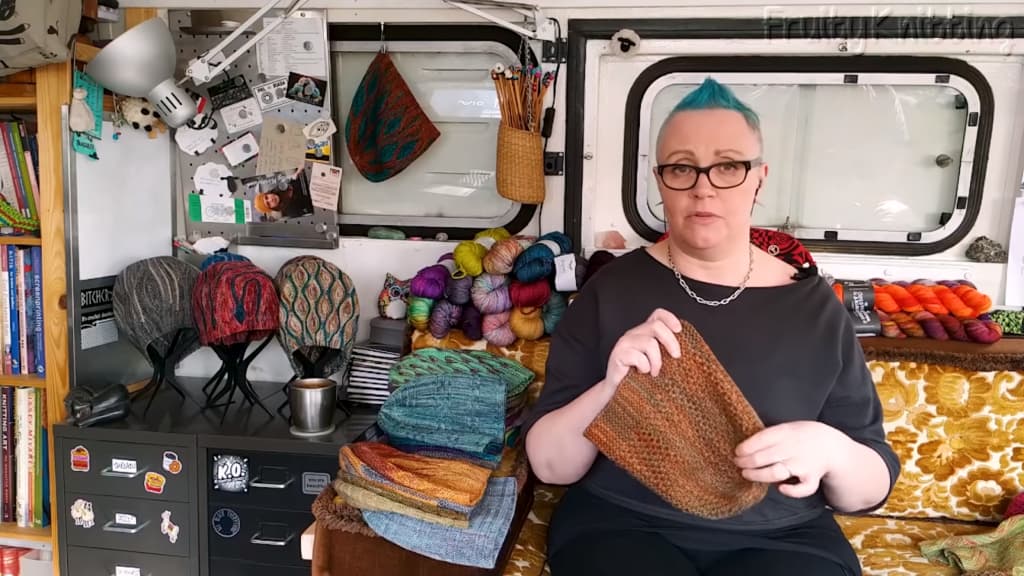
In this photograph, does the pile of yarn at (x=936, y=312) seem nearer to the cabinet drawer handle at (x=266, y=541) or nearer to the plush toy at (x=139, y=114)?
the cabinet drawer handle at (x=266, y=541)

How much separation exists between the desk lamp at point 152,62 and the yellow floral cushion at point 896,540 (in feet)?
6.80

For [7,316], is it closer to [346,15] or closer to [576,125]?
[346,15]

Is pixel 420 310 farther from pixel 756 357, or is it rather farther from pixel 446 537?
pixel 756 357

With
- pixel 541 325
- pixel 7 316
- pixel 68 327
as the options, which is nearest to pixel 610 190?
pixel 541 325

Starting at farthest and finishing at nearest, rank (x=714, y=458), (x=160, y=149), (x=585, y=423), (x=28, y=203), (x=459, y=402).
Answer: (x=160, y=149) → (x=28, y=203) → (x=459, y=402) → (x=585, y=423) → (x=714, y=458)

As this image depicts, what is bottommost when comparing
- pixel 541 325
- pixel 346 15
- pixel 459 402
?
pixel 459 402

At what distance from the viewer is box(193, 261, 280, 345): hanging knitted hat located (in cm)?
220

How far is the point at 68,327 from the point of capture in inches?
89.8

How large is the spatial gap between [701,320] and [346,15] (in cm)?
167

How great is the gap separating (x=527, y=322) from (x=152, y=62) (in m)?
1.37

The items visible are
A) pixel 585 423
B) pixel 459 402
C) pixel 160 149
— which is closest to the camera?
pixel 585 423

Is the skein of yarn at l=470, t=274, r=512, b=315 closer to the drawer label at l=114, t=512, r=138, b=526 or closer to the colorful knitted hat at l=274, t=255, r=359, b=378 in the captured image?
the colorful knitted hat at l=274, t=255, r=359, b=378

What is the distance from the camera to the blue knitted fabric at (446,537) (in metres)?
1.51

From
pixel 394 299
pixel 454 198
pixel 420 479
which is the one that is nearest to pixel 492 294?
pixel 394 299
